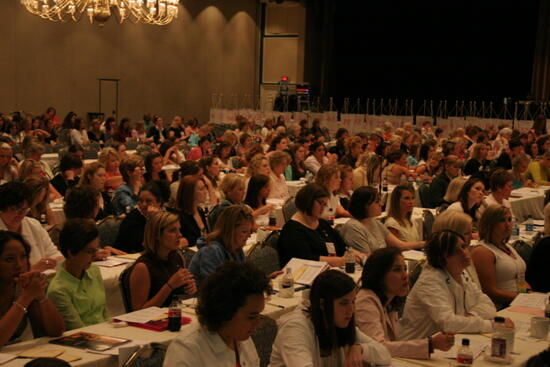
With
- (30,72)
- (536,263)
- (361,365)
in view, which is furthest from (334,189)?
(30,72)

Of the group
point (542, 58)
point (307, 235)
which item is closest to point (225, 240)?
point (307, 235)

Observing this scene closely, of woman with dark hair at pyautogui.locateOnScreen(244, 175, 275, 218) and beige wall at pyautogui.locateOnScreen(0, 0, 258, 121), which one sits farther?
beige wall at pyautogui.locateOnScreen(0, 0, 258, 121)

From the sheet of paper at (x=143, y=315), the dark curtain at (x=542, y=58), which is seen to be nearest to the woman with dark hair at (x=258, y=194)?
the sheet of paper at (x=143, y=315)

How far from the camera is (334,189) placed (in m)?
8.50

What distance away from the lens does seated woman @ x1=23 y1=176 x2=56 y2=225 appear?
263 inches

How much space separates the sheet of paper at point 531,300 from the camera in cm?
529

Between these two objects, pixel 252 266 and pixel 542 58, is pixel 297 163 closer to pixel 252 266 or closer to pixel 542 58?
pixel 252 266

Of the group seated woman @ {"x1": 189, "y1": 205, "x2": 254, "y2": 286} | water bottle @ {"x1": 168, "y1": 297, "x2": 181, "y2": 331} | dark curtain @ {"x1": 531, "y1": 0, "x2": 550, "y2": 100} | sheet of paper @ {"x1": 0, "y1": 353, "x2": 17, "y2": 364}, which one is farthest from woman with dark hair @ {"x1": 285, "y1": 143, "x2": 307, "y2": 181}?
dark curtain @ {"x1": 531, "y1": 0, "x2": 550, "y2": 100}

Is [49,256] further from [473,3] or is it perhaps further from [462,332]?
[473,3]

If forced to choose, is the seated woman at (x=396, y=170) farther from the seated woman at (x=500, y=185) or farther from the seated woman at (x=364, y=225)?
the seated woman at (x=364, y=225)

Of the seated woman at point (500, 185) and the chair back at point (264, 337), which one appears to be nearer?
the chair back at point (264, 337)

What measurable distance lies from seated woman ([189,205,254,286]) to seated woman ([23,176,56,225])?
2098 millimetres

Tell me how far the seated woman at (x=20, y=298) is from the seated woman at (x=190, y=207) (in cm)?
297

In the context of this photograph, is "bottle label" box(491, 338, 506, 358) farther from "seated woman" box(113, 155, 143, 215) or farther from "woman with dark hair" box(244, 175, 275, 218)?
"seated woman" box(113, 155, 143, 215)
